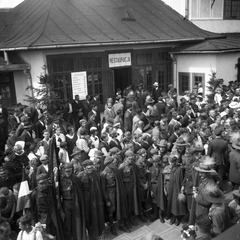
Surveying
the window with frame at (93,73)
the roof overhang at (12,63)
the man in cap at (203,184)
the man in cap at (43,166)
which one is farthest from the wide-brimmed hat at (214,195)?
the window with frame at (93,73)

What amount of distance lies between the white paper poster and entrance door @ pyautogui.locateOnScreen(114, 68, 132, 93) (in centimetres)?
279

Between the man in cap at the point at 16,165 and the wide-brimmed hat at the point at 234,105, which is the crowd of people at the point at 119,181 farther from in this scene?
the wide-brimmed hat at the point at 234,105

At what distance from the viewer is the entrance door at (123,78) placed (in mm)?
16844

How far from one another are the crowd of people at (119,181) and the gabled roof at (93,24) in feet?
19.5

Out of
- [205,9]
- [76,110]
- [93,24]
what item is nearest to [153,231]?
[76,110]

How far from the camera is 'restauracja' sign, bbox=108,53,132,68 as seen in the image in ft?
51.5

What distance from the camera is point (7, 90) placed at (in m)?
14.1

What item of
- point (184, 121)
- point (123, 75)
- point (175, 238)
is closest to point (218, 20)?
point (123, 75)

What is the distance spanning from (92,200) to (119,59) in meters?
10.5

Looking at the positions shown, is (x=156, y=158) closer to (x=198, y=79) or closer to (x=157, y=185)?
(x=157, y=185)

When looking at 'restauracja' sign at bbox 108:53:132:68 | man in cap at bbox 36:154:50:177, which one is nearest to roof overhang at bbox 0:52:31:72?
'restauracja' sign at bbox 108:53:132:68

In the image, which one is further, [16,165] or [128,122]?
[128,122]

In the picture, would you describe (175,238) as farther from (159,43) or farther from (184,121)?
(159,43)

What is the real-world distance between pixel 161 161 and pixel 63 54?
860 centimetres
